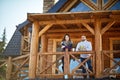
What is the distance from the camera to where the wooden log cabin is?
10406 millimetres

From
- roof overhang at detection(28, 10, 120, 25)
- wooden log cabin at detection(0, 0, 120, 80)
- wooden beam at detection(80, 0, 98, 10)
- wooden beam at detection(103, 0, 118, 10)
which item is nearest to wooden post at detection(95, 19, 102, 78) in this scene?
wooden log cabin at detection(0, 0, 120, 80)

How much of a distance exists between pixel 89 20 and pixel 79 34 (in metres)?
2.12

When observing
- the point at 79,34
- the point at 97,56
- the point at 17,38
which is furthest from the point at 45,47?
the point at 17,38

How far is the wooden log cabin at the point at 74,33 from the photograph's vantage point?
1041 centimetres

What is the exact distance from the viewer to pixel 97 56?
34.1 ft

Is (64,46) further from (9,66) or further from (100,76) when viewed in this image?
(9,66)

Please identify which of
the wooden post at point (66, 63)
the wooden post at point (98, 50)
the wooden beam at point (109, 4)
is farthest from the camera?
the wooden beam at point (109, 4)

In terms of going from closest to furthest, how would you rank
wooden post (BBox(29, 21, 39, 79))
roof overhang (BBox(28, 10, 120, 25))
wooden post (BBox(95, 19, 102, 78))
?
wooden post (BBox(95, 19, 102, 78))
roof overhang (BBox(28, 10, 120, 25))
wooden post (BBox(29, 21, 39, 79))

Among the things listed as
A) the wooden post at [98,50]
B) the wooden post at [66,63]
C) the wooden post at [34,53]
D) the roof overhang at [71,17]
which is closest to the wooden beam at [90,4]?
the roof overhang at [71,17]

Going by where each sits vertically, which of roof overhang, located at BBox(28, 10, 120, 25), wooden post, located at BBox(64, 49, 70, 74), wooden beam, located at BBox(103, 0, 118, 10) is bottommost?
wooden post, located at BBox(64, 49, 70, 74)

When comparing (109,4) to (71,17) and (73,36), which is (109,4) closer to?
(71,17)

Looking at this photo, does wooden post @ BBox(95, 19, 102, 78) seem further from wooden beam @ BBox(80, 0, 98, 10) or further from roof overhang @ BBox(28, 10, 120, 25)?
wooden beam @ BBox(80, 0, 98, 10)

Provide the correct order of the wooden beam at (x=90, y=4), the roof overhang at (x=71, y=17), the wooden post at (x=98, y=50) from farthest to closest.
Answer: the wooden beam at (x=90, y=4), the roof overhang at (x=71, y=17), the wooden post at (x=98, y=50)

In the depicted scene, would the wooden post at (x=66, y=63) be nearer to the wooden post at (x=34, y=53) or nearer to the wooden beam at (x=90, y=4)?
the wooden post at (x=34, y=53)
